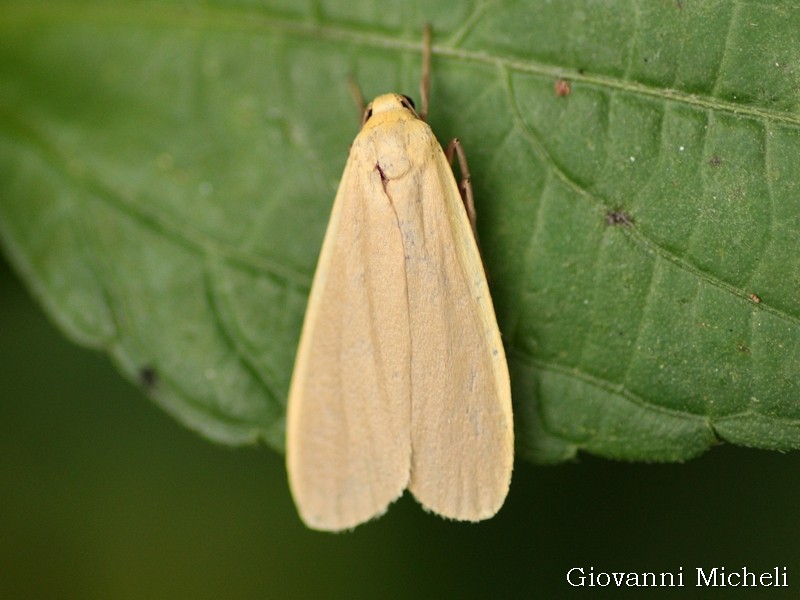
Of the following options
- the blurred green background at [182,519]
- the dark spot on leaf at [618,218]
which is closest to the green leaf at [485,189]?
the dark spot on leaf at [618,218]

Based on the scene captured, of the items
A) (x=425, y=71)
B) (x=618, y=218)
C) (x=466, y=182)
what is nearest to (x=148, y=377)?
(x=466, y=182)

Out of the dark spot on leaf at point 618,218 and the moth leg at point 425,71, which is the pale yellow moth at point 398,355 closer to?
the moth leg at point 425,71

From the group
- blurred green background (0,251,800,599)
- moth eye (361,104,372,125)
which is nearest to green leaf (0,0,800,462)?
moth eye (361,104,372,125)

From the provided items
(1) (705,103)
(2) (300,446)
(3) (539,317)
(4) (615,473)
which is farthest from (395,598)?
(1) (705,103)

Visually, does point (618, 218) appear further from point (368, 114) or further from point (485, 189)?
point (368, 114)

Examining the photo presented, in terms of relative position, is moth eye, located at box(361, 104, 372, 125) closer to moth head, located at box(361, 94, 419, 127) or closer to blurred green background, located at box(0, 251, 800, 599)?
moth head, located at box(361, 94, 419, 127)

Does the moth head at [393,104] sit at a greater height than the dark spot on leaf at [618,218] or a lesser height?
greater

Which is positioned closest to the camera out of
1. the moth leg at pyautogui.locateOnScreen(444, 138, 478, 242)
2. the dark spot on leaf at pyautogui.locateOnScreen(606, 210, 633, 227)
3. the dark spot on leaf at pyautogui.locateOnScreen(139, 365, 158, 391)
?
the dark spot on leaf at pyautogui.locateOnScreen(606, 210, 633, 227)

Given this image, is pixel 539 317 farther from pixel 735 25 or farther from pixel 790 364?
pixel 735 25
